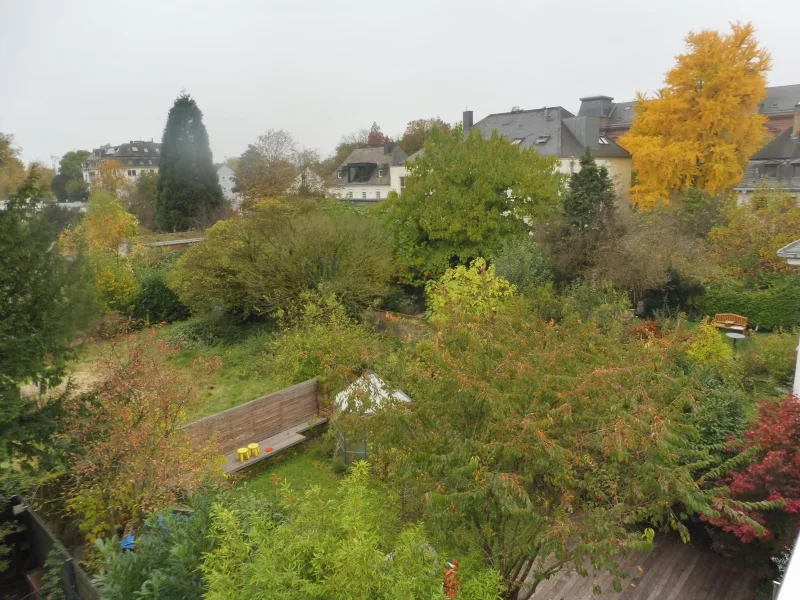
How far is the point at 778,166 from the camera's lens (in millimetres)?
30359

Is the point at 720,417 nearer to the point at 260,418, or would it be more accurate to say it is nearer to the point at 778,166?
the point at 260,418

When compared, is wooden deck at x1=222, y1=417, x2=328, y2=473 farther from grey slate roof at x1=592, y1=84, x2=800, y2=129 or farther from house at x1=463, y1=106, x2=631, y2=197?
grey slate roof at x1=592, y1=84, x2=800, y2=129

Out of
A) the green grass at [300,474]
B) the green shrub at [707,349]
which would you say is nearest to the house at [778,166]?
the green shrub at [707,349]

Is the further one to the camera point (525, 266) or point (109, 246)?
point (109, 246)

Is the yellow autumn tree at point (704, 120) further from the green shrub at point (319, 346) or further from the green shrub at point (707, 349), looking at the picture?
the green shrub at point (319, 346)

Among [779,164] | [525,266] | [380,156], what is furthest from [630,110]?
[525,266]

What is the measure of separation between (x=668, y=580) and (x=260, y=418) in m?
8.69

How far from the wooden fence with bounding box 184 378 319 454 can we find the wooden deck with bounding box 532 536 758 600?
7.06 metres

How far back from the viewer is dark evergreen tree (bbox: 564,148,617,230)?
59.5ft

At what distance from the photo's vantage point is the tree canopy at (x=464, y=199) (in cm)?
1967

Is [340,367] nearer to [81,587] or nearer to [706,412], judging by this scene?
[81,587]

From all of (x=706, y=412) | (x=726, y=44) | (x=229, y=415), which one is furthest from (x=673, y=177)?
(x=229, y=415)

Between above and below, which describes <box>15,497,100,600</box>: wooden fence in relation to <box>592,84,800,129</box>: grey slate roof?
below

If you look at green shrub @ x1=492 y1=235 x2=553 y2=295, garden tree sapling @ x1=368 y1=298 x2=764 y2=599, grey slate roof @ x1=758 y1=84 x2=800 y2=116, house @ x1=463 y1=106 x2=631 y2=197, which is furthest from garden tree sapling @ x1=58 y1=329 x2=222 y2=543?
grey slate roof @ x1=758 y1=84 x2=800 y2=116
